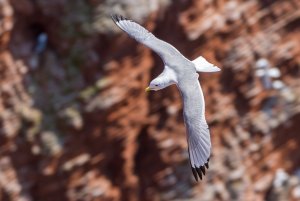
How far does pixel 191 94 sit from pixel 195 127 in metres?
0.22

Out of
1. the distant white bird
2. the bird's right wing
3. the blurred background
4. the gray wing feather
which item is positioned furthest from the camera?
the distant white bird

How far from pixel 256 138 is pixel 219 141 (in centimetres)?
43

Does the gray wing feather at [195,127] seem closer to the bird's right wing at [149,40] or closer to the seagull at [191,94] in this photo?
the seagull at [191,94]

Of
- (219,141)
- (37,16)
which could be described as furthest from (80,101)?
(219,141)

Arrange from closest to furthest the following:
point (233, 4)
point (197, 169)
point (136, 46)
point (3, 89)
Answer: point (197, 169) → point (3, 89) → point (136, 46) → point (233, 4)

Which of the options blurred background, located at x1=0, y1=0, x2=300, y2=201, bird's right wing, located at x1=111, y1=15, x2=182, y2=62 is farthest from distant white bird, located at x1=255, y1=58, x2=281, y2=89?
bird's right wing, located at x1=111, y1=15, x2=182, y2=62

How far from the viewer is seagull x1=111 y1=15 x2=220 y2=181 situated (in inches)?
219

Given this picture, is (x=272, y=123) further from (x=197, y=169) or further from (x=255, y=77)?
(x=197, y=169)

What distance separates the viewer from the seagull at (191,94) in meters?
5.56

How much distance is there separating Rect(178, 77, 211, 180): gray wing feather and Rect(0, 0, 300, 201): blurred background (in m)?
2.59

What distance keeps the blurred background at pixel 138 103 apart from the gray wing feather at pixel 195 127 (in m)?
2.59

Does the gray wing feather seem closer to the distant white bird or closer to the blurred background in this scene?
the blurred background

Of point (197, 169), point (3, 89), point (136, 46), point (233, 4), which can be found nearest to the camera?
point (197, 169)

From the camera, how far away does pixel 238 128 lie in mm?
9305
